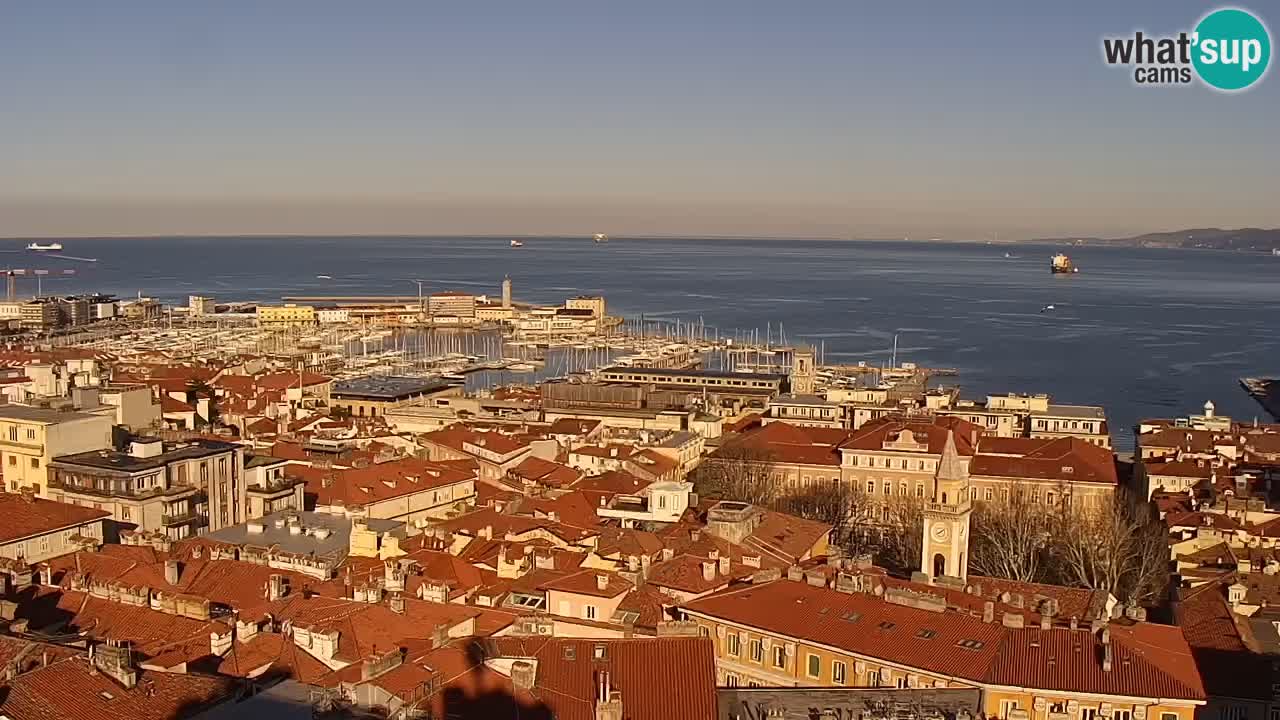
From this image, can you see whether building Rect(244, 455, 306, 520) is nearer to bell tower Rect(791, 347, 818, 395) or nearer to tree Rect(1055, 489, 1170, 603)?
tree Rect(1055, 489, 1170, 603)

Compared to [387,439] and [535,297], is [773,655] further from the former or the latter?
[535,297]

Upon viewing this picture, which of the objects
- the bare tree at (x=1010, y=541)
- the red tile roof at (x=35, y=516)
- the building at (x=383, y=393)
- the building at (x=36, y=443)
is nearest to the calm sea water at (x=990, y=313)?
the bare tree at (x=1010, y=541)

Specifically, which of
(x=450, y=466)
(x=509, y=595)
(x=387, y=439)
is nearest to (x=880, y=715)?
(x=509, y=595)

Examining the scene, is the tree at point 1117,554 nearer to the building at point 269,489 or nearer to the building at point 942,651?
the building at point 942,651

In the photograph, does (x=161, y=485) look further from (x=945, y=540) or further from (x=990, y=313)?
(x=990, y=313)

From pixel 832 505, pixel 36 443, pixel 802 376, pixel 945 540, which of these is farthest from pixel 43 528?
pixel 802 376
